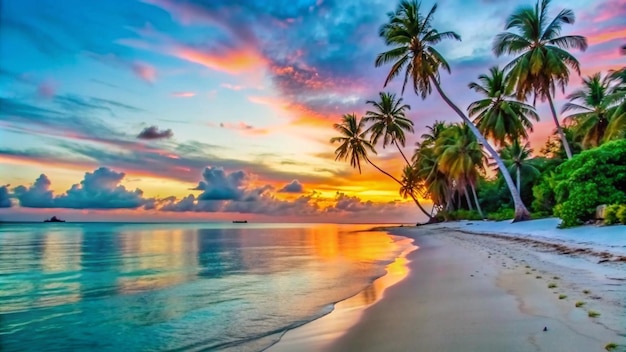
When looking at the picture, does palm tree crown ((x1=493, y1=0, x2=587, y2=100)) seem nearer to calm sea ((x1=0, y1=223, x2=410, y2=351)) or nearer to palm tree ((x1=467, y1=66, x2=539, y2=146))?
palm tree ((x1=467, y1=66, x2=539, y2=146))

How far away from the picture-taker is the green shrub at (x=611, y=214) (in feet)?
38.6

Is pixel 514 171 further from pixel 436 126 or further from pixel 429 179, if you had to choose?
pixel 436 126

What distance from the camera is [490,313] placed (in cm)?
440

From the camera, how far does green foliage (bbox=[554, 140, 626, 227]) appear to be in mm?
13221

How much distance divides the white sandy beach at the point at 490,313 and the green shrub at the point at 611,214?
4.44 metres

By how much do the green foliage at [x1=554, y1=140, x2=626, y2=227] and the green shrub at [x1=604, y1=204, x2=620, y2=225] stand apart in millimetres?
1142

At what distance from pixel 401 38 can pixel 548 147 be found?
2662 cm

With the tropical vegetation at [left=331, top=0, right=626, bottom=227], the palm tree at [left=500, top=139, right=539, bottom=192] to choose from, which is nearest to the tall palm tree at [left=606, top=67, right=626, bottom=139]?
the tropical vegetation at [left=331, top=0, right=626, bottom=227]

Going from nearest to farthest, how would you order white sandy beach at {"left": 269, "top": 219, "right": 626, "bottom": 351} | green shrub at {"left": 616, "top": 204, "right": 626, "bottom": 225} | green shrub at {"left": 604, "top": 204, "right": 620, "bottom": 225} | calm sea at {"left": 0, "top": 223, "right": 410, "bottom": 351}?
white sandy beach at {"left": 269, "top": 219, "right": 626, "bottom": 351} < calm sea at {"left": 0, "top": 223, "right": 410, "bottom": 351} < green shrub at {"left": 616, "top": 204, "right": 626, "bottom": 225} < green shrub at {"left": 604, "top": 204, "right": 620, "bottom": 225}

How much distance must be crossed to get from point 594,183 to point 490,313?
40.0 feet

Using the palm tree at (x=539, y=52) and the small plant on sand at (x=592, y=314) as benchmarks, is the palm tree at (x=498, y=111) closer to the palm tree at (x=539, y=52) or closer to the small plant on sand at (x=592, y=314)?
the palm tree at (x=539, y=52)

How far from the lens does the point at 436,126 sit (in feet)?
153

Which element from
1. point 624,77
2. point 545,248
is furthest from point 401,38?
point 545,248

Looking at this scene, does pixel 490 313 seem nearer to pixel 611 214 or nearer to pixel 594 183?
pixel 611 214
